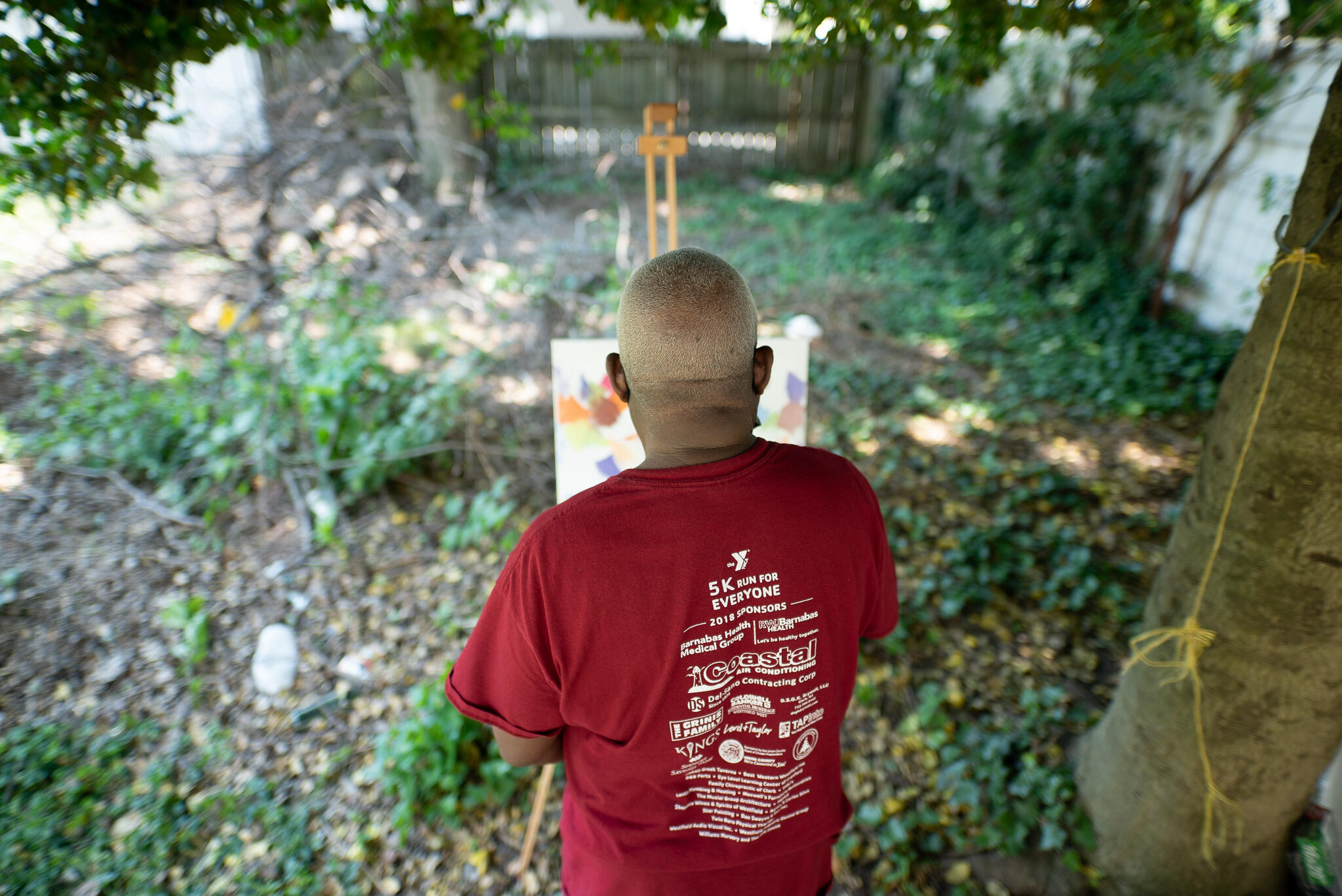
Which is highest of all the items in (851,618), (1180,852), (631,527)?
(631,527)

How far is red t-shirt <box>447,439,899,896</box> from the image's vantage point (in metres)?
1.19

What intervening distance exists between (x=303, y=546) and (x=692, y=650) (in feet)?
11.2

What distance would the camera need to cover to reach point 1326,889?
2055mm

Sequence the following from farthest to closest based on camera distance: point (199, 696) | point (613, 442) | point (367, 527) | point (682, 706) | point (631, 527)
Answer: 1. point (367, 527)
2. point (199, 696)
3. point (613, 442)
4. point (682, 706)
5. point (631, 527)

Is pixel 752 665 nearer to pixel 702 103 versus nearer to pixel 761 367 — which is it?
pixel 761 367

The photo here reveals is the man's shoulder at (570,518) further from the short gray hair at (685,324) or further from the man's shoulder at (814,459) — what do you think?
the man's shoulder at (814,459)

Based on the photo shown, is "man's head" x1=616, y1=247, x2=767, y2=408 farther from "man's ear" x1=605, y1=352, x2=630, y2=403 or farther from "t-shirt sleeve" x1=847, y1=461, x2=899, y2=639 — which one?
"t-shirt sleeve" x1=847, y1=461, x2=899, y2=639

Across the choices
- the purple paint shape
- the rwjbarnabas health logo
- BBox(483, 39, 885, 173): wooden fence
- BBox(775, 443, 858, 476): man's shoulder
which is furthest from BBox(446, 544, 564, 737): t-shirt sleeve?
BBox(483, 39, 885, 173): wooden fence

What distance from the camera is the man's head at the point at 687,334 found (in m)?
1.21

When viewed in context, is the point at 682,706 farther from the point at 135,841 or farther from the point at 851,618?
the point at 135,841

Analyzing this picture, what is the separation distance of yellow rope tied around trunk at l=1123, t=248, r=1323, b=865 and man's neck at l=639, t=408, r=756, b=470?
150cm

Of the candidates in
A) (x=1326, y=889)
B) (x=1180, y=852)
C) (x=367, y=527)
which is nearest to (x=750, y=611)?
(x=1180, y=852)

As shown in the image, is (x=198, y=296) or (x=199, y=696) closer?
(x=199, y=696)

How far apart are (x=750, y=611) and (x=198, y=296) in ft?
22.5
